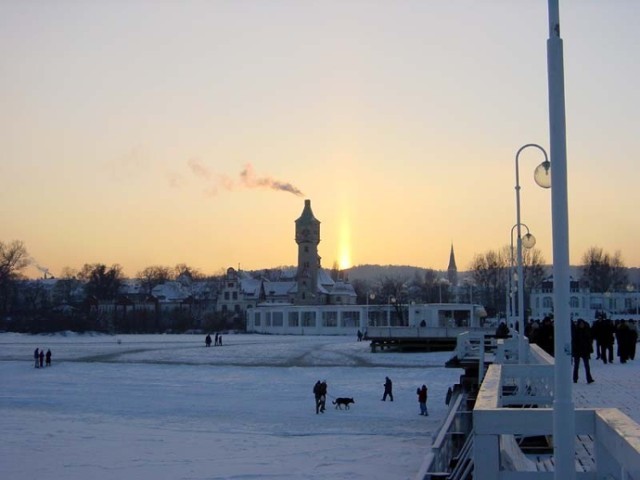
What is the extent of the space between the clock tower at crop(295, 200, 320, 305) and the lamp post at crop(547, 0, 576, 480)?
122 m

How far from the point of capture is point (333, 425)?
27156 millimetres

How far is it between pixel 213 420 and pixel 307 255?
10358 centimetres

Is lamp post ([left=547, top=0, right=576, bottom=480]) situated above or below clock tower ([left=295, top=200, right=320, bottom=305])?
below

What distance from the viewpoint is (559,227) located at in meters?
6.13

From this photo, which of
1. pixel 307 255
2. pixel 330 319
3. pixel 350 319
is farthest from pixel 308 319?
pixel 307 255

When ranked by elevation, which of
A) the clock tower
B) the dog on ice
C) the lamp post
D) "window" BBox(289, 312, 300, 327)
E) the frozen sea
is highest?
the clock tower

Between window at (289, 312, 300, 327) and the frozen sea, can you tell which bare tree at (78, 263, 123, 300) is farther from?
the frozen sea

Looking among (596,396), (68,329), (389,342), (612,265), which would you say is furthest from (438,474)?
(612,265)

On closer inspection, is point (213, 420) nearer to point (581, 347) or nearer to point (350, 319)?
point (581, 347)

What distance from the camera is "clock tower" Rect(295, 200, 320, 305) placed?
424 ft

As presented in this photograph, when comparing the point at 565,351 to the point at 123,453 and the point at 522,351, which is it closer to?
the point at 522,351

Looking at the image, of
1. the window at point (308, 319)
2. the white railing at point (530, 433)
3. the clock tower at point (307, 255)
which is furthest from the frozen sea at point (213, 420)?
the clock tower at point (307, 255)

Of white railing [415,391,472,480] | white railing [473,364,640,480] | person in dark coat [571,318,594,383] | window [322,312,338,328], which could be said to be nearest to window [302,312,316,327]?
window [322,312,338,328]

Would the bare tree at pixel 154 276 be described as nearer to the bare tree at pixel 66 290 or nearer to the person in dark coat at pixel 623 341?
the bare tree at pixel 66 290
